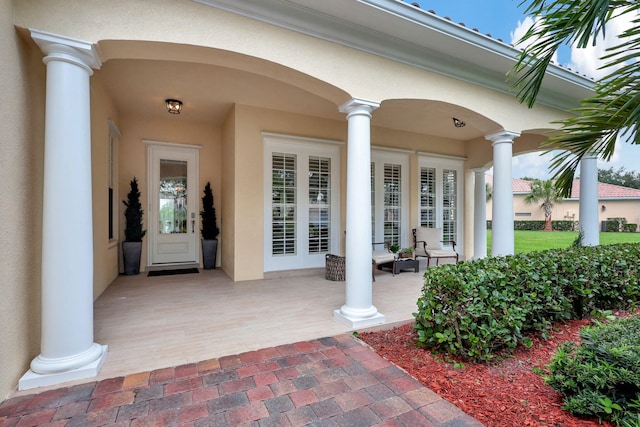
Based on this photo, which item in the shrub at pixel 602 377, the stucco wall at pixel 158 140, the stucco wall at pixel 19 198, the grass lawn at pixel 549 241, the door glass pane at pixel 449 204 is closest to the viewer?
the shrub at pixel 602 377

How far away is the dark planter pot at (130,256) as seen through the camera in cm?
549

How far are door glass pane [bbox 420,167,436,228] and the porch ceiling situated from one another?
151 centimetres

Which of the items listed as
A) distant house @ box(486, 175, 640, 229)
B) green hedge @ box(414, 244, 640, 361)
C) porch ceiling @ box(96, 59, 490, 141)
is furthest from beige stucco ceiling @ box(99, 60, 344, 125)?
distant house @ box(486, 175, 640, 229)

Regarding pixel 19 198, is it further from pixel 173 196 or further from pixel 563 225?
pixel 563 225

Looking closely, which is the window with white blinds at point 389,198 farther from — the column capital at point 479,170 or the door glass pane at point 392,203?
the column capital at point 479,170

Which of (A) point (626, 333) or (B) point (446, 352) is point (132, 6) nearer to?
(B) point (446, 352)

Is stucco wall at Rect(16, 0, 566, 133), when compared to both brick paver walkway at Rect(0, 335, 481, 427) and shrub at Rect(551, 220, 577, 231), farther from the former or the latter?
shrub at Rect(551, 220, 577, 231)

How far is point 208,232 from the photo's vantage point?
6.12 metres

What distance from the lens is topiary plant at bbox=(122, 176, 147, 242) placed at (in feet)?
18.2

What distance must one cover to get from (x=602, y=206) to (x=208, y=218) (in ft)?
90.4

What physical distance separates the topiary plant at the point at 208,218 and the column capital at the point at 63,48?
410 centimetres

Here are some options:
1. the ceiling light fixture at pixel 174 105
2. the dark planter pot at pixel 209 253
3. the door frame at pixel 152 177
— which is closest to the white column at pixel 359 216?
the ceiling light fixture at pixel 174 105

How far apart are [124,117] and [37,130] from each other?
393 centimetres

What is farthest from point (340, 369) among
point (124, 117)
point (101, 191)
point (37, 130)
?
point (124, 117)
